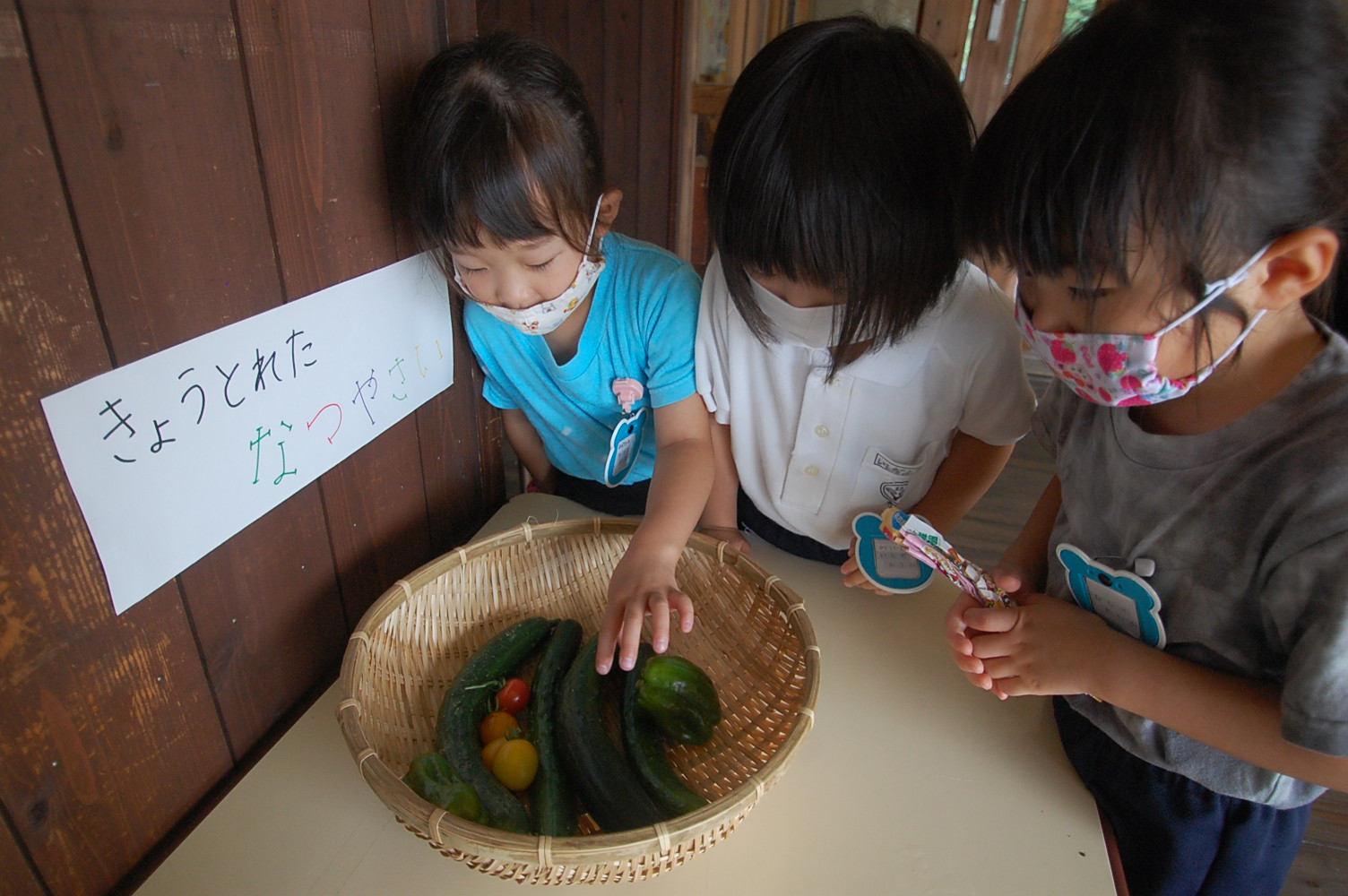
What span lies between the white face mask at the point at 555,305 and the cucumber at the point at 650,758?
13.6 inches

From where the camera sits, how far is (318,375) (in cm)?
61

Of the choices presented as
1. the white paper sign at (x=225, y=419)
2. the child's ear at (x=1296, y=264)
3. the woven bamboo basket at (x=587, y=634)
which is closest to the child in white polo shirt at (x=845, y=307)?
the woven bamboo basket at (x=587, y=634)

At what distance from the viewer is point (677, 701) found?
2.19 ft

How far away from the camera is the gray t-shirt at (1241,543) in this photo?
0.44m

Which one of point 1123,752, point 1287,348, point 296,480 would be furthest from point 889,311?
point 296,480

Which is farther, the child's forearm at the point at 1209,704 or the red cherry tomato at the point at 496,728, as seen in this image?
the red cherry tomato at the point at 496,728

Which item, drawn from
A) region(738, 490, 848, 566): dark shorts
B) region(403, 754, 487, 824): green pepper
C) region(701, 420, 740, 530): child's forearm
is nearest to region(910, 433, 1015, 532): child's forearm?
region(738, 490, 848, 566): dark shorts

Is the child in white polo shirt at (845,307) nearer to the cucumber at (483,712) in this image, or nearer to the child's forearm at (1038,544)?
the child's forearm at (1038,544)

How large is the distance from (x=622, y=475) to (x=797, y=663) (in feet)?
1.22

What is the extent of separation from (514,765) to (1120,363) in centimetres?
57

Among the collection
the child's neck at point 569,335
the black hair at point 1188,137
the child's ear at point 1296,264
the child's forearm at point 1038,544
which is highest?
the black hair at point 1188,137

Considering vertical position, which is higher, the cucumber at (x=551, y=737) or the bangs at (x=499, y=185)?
the bangs at (x=499, y=185)

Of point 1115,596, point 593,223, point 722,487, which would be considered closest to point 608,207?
point 593,223

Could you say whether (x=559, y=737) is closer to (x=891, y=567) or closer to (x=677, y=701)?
(x=677, y=701)
